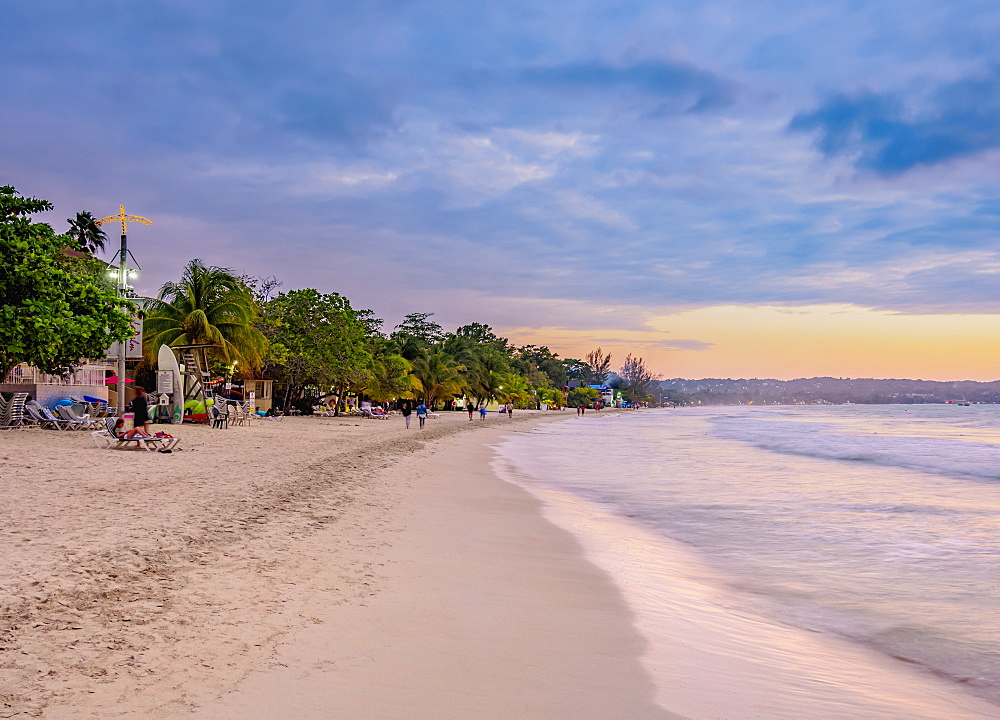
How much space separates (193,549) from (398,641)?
2.91 meters

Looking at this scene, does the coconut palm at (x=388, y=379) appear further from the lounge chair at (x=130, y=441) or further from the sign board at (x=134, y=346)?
the lounge chair at (x=130, y=441)

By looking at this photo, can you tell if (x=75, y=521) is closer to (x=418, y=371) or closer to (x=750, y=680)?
(x=750, y=680)

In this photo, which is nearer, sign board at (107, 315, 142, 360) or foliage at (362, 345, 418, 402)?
sign board at (107, 315, 142, 360)

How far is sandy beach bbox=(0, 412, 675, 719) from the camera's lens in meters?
3.45

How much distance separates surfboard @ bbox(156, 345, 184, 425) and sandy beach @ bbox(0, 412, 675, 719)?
49.2 ft

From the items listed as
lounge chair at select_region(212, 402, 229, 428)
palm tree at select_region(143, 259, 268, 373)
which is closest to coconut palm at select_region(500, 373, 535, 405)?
palm tree at select_region(143, 259, 268, 373)

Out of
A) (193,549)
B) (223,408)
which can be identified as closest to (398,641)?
(193,549)

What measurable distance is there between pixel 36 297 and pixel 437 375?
46568mm

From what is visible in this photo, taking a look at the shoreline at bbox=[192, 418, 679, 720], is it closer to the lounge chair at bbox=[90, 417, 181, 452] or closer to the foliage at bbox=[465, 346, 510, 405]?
the lounge chair at bbox=[90, 417, 181, 452]

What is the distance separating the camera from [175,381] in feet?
80.1

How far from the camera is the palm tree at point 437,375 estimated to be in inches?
2441

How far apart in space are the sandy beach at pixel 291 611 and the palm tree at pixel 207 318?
77.7ft

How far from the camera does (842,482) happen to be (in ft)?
59.0

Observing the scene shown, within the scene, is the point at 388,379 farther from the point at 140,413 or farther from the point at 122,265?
the point at 140,413
